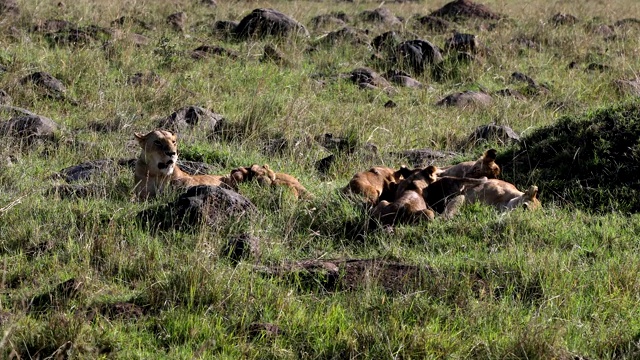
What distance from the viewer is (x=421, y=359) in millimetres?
5422

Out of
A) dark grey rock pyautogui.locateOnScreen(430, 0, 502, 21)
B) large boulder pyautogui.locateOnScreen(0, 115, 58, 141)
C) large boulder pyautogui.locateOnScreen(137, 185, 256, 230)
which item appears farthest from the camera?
dark grey rock pyautogui.locateOnScreen(430, 0, 502, 21)

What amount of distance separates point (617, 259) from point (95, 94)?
7605mm

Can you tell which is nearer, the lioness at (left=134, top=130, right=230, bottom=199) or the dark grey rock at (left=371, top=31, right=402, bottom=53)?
the lioness at (left=134, top=130, right=230, bottom=199)

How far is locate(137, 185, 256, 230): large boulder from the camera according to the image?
24.2ft

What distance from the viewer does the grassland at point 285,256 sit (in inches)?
217

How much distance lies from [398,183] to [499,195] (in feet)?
2.65

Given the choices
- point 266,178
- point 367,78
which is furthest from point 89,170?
point 367,78

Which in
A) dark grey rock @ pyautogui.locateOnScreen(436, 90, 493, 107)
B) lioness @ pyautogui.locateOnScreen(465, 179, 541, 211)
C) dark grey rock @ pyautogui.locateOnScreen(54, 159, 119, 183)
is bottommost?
dark grey rock @ pyautogui.locateOnScreen(436, 90, 493, 107)

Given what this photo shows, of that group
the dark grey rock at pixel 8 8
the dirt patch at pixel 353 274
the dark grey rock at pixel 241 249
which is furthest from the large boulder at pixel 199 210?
the dark grey rock at pixel 8 8

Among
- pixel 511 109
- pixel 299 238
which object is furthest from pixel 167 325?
pixel 511 109

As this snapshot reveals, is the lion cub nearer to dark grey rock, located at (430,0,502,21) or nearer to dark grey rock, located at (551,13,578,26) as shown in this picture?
dark grey rock, located at (551,13,578,26)

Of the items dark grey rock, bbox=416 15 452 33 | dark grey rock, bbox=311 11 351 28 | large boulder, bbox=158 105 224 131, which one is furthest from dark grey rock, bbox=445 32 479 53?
large boulder, bbox=158 105 224 131

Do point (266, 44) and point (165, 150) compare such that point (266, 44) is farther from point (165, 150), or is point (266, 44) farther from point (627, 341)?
point (627, 341)

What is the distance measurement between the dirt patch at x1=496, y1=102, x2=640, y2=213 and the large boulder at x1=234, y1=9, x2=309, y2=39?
7673mm
